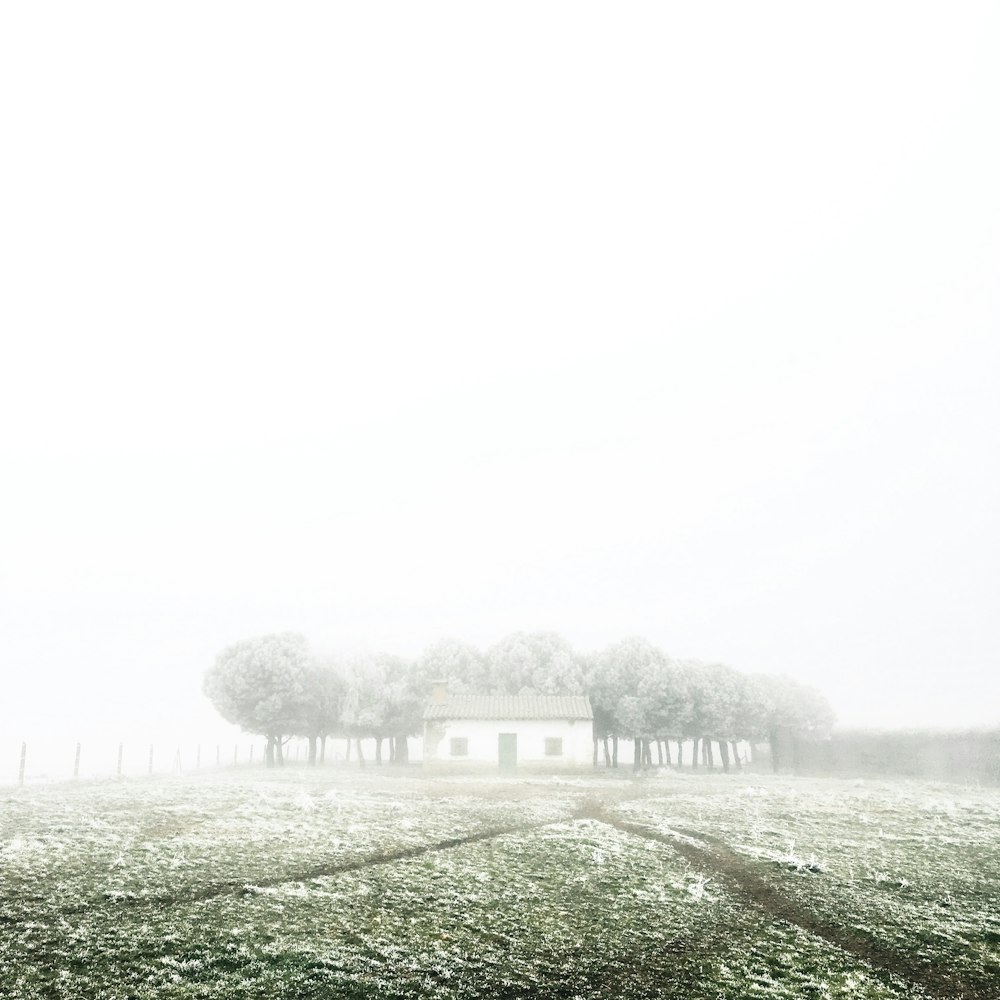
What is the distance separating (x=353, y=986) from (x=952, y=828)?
22976mm

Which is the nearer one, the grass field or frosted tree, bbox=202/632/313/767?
the grass field

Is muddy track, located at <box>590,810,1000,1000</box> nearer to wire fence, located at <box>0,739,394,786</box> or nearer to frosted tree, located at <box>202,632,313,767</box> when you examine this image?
frosted tree, located at <box>202,632,313,767</box>

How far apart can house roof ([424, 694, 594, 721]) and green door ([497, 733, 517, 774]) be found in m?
1.53

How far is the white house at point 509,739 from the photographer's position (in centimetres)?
5369

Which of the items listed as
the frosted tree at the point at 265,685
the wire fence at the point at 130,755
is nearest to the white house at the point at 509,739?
the frosted tree at the point at 265,685

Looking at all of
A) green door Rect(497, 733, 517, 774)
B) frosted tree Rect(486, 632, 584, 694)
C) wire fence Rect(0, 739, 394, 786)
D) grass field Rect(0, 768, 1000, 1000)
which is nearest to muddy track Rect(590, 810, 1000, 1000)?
grass field Rect(0, 768, 1000, 1000)

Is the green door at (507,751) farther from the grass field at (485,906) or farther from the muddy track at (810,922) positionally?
the muddy track at (810,922)

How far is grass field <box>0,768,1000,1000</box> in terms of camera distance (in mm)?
8727

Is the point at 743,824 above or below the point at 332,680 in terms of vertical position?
below

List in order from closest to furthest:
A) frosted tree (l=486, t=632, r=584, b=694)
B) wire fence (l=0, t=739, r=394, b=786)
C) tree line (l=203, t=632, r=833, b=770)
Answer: tree line (l=203, t=632, r=833, b=770) < frosted tree (l=486, t=632, r=584, b=694) < wire fence (l=0, t=739, r=394, b=786)

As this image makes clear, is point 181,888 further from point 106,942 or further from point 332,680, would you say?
point 332,680

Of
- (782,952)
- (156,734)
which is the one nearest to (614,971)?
(782,952)

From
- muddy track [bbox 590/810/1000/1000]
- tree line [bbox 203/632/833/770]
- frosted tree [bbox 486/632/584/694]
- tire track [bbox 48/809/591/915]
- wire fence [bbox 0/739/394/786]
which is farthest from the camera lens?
wire fence [bbox 0/739/394/786]

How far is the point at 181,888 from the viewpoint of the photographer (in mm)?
12516
